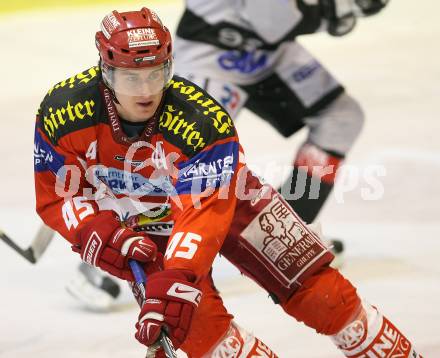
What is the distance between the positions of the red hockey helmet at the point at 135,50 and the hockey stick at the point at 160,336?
44 centimetres

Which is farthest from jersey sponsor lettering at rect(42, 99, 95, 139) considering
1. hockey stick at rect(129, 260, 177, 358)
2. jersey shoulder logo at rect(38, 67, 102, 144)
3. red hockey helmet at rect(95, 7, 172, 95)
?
hockey stick at rect(129, 260, 177, 358)

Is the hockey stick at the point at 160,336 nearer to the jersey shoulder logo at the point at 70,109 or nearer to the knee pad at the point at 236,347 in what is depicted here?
the knee pad at the point at 236,347

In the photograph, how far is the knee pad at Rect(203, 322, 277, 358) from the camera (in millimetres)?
3088

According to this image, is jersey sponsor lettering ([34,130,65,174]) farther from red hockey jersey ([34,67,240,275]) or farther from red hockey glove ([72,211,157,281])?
red hockey glove ([72,211,157,281])

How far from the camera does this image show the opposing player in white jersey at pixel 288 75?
4.45 meters

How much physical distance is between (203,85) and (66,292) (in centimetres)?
93

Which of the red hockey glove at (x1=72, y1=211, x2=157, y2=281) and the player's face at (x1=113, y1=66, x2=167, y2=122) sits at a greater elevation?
the player's face at (x1=113, y1=66, x2=167, y2=122)

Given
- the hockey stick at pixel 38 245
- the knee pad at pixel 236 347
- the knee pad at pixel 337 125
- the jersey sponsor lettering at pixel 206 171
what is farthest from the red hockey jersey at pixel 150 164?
the knee pad at pixel 337 125

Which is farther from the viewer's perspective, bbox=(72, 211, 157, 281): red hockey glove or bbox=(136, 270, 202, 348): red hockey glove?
bbox=(72, 211, 157, 281): red hockey glove

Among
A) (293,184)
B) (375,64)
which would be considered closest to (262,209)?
(293,184)

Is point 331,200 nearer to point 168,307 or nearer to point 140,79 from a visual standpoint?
point 140,79

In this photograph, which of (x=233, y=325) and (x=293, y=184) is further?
(x=293, y=184)

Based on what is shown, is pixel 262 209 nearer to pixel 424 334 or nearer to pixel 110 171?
pixel 110 171

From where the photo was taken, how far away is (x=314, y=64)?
14.8 ft
